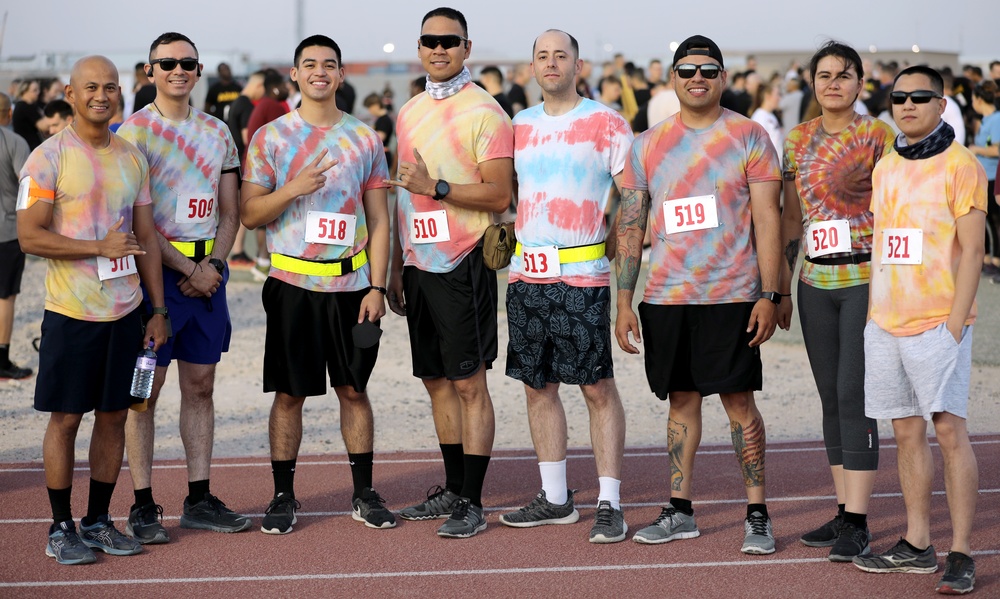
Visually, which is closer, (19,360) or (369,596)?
(369,596)

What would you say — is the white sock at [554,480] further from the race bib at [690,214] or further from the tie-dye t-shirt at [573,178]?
the race bib at [690,214]

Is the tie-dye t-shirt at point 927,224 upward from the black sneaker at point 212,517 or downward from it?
upward

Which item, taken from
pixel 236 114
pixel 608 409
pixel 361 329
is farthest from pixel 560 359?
pixel 236 114

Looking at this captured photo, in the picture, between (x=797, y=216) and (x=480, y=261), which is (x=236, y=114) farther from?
(x=797, y=216)

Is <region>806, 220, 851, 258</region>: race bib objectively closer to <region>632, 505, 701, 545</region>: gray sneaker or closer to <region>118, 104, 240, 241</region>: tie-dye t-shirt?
<region>632, 505, 701, 545</region>: gray sneaker

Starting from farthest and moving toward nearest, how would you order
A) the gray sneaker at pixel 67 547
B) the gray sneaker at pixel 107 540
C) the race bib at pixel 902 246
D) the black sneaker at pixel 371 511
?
the black sneaker at pixel 371 511, the gray sneaker at pixel 107 540, the gray sneaker at pixel 67 547, the race bib at pixel 902 246

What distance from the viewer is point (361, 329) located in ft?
18.9

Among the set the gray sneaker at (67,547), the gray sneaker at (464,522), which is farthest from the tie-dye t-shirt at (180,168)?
the gray sneaker at (464,522)

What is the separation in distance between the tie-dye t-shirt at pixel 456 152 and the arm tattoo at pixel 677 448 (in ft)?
4.22

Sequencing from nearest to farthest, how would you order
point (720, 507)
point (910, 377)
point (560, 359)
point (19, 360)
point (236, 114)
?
point (910, 377)
point (560, 359)
point (720, 507)
point (19, 360)
point (236, 114)

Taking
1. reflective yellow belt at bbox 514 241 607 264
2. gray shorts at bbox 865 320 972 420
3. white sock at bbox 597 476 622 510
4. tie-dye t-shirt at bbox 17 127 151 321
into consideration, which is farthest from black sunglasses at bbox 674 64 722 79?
tie-dye t-shirt at bbox 17 127 151 321

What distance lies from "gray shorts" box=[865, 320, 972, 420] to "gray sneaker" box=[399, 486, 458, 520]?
210 cm

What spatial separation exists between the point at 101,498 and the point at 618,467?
2.36 meters

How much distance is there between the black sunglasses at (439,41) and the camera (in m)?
5.81
